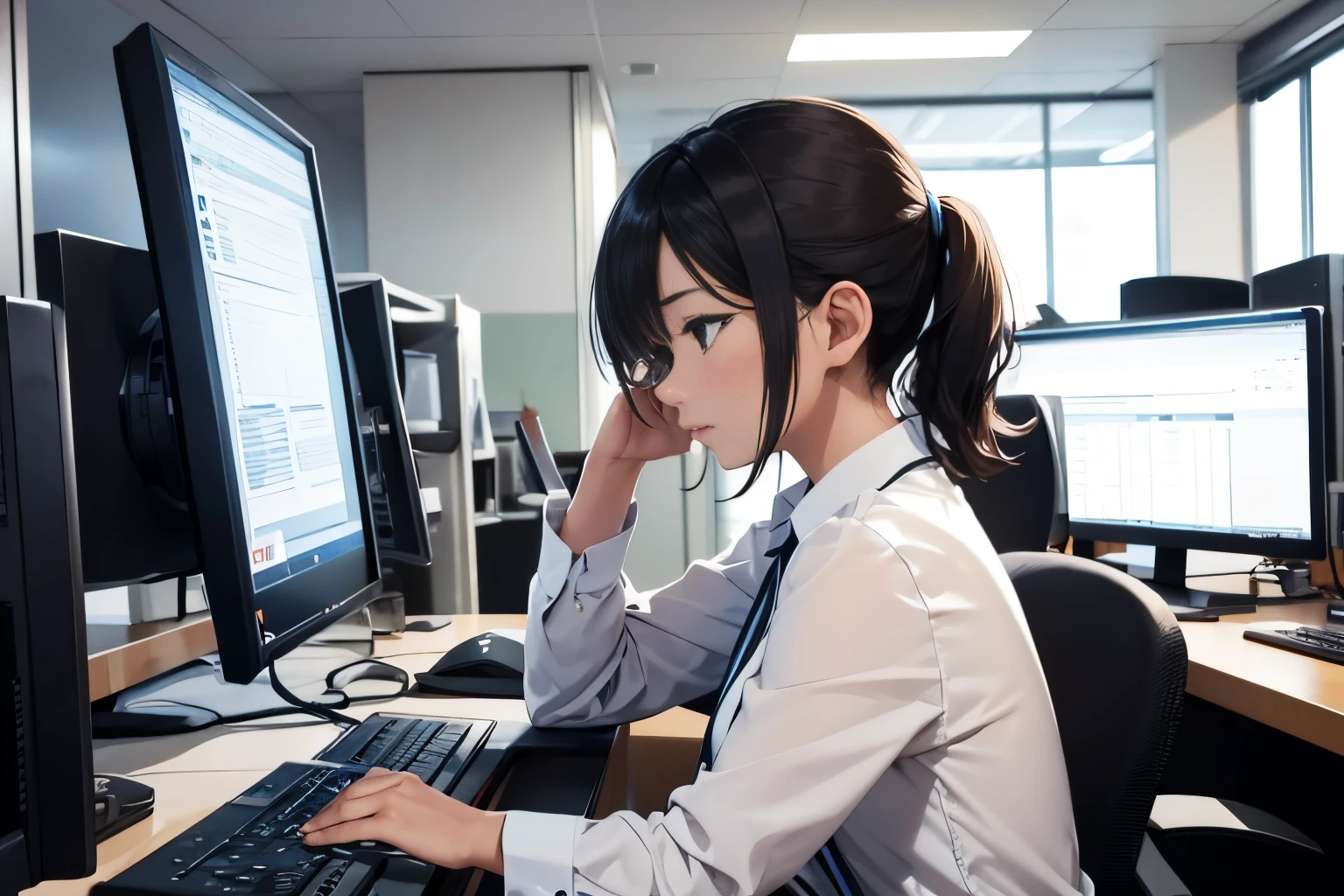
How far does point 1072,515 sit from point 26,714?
1.61 metres

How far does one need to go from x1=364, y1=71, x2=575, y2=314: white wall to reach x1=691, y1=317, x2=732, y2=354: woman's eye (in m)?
3.65

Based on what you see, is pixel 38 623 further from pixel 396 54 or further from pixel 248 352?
pixel 396 54

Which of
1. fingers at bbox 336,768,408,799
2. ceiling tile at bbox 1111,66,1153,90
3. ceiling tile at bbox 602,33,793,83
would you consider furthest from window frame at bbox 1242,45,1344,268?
fingers at bbox 336,768,408,799

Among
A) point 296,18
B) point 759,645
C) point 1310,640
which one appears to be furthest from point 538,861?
point 296,18

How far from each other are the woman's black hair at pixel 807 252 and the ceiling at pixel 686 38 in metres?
3.31

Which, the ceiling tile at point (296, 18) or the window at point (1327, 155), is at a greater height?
the ceiling tile at point (296, 18)

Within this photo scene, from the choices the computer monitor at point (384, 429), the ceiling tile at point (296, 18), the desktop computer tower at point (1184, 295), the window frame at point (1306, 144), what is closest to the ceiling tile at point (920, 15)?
the window frame at point (1306, 144)

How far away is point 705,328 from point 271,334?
1.24ft

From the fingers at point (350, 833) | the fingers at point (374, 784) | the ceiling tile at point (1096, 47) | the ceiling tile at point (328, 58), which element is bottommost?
the fingers at point (350, 833)

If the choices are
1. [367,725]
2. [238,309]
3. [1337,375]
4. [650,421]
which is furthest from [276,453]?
[1337,375]

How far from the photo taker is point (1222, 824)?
94cm

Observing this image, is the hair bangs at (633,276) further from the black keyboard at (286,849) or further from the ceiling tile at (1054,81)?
the ceiling tile at (1054,81)

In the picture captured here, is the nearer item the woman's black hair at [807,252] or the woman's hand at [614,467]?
the woman's black hair at [807,252]

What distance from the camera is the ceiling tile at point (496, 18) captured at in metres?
3.60
